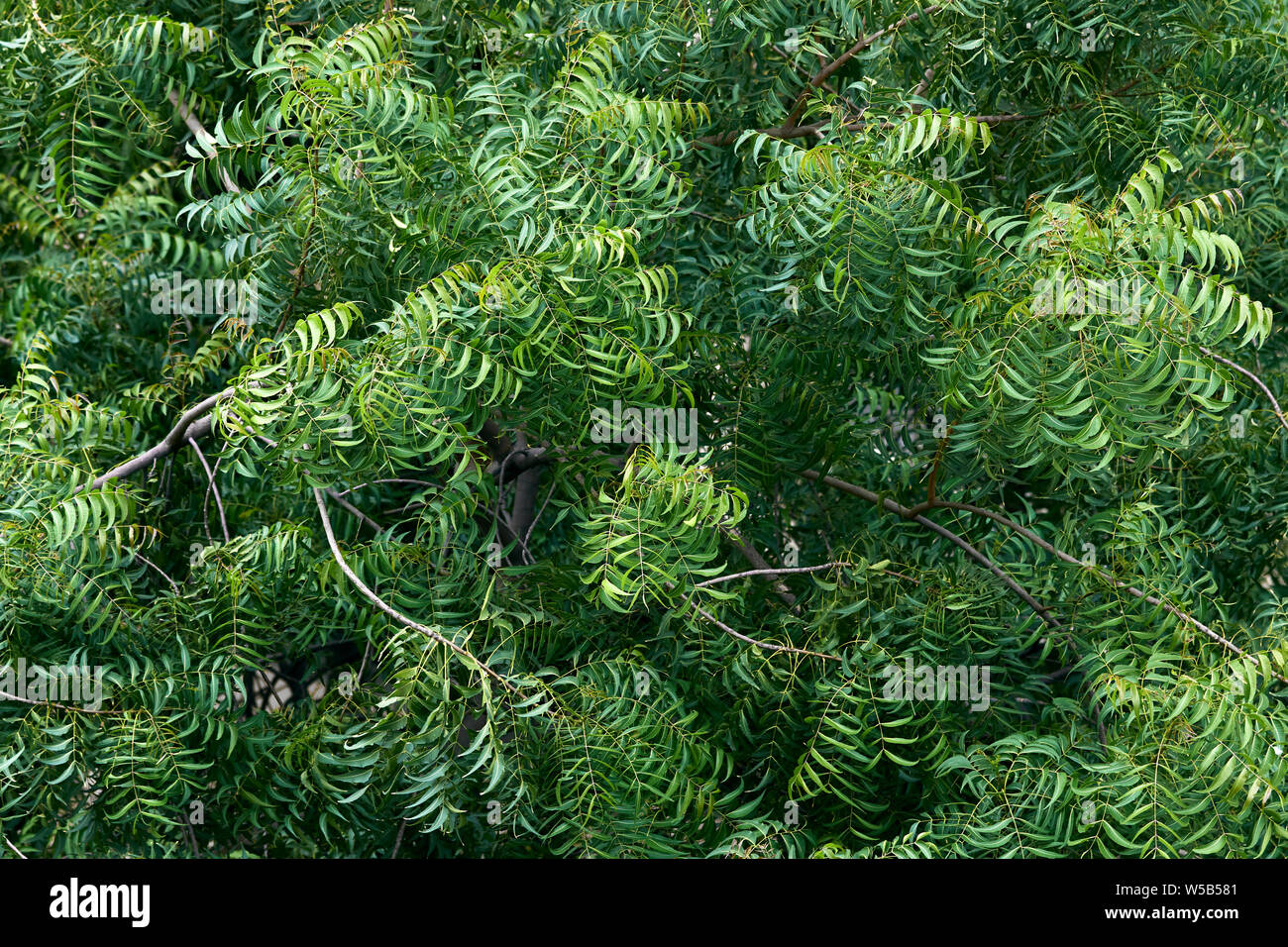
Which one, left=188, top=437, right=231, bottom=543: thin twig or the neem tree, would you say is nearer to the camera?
the neem tree

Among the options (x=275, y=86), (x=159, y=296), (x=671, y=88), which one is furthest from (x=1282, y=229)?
(x=159, y=296)

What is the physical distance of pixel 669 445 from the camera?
4.09 meters

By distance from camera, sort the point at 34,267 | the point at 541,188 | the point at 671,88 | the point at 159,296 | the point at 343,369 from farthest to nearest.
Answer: the point at 34,267
the point at 159,296
the point at 671,88
the point at 541,188
the point at 343,369

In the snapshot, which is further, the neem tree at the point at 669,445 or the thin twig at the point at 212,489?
the thin twig at the point at 212,489

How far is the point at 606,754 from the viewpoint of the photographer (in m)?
4.06

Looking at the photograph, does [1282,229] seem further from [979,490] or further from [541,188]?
[541,188]

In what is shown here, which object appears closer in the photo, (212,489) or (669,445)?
(669,445)

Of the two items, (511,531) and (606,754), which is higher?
(511,531)

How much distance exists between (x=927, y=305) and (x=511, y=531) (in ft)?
6.52

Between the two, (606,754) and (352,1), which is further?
(352,1)

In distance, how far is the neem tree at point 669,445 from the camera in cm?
387

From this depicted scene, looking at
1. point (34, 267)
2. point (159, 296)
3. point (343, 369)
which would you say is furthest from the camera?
point (34, 267)

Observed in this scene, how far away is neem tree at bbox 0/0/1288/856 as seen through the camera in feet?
12.7
